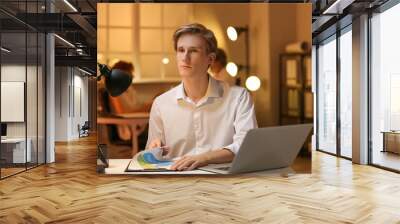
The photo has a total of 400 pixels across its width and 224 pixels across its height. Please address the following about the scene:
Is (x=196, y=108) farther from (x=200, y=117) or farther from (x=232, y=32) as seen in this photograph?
(x=232, y=32)

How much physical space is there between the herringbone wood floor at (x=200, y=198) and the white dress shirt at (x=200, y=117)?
0.53 metres

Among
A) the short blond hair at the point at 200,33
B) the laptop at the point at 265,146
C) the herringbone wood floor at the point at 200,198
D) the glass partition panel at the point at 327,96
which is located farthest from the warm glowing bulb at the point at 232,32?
the laptop at the point at 265,146

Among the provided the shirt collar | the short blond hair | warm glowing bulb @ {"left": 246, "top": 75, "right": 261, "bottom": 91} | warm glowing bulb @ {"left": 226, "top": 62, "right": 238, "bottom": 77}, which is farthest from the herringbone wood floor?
the short blond hair

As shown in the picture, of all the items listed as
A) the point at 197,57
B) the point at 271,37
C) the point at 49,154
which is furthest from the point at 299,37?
the point at 49,154

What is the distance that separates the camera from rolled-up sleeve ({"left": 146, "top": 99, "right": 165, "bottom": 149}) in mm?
5547

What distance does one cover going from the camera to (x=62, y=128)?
14.5 metres

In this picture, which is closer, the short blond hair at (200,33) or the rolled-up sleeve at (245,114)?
the rolled-up sleeve at (245,114)

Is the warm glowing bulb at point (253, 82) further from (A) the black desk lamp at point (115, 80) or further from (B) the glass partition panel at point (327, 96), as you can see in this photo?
(B) the glass partition panel at point (327, 96)

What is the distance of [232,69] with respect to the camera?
225 inches

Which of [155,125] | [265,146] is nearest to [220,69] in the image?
[155,125]

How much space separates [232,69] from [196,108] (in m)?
0.89

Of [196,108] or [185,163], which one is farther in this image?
[196,108]

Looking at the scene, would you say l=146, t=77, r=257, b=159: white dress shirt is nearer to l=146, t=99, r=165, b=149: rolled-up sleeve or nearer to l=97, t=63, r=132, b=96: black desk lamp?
l=146, t=99, r=165, b=149: rolled-up sleeve

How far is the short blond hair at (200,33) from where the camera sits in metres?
5.24
